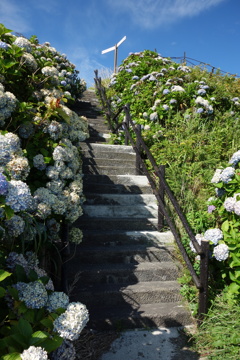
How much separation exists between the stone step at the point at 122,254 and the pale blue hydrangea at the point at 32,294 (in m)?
1.76

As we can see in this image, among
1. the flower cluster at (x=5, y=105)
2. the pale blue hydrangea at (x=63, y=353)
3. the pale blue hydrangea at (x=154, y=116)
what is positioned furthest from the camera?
the pale blue hydrangea at (x=154, y=116)

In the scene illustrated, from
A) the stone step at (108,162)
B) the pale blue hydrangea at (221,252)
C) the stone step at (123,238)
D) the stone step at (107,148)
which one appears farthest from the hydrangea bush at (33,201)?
the stone step at (107,148)

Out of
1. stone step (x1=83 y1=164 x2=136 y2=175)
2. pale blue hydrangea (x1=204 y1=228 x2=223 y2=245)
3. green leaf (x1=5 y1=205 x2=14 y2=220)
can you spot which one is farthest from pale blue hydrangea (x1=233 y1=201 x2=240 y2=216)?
stone step (x1=83 y1=164 x2=136 y2=175)

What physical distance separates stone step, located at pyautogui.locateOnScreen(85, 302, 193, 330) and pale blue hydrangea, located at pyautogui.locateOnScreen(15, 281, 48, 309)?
4.52 ft

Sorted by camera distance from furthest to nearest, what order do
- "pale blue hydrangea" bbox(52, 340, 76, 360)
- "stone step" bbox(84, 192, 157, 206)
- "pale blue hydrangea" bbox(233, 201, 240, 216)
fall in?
"stone step" bbox(84, 192, 157, 206), "pale blue hydrangea" bbox(233, 201, 240, 216), "pale blue hydrangea" bbox(52, 340, 76, 360)

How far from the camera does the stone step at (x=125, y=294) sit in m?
2.81

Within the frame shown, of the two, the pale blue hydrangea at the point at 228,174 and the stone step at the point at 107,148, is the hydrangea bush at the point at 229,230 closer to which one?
the pale blue hydrangea at the point at 228,174

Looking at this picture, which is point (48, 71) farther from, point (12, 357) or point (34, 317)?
point (12, 357)

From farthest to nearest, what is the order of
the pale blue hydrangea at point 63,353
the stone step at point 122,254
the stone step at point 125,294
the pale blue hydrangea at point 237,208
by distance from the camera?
the stone step at point 122,254
the stone step at point 125,294
the pale blue hydrangea at point 237,208
the pale blue hydrangea at point 63,353

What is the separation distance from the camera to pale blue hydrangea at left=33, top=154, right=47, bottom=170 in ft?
7.65

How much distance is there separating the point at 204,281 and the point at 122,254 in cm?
101

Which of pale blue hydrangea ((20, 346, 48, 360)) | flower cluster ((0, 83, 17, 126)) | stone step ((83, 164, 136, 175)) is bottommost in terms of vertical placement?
pale blue hydrangea ((20, 346, 48, 360))

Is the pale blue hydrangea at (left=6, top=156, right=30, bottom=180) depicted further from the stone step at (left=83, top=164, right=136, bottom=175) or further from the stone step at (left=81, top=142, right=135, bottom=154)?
the stone step at (left=81, top=142, right=135, bottom=154)

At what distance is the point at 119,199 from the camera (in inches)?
164
